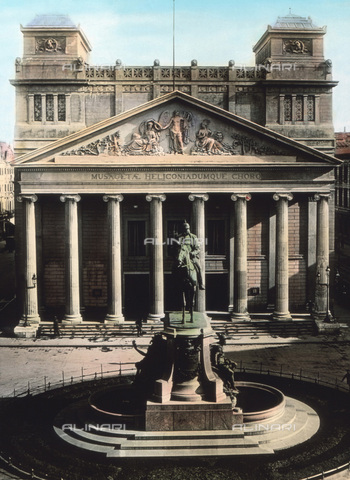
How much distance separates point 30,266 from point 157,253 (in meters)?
9.37

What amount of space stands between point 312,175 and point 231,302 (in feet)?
38.3

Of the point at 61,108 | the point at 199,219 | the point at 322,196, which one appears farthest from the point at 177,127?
the point at 322,196

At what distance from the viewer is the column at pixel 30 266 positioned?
47.8 metres

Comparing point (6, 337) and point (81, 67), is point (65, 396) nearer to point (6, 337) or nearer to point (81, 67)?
point (6, 337)

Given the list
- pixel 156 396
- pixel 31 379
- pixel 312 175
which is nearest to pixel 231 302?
pixel 312 175

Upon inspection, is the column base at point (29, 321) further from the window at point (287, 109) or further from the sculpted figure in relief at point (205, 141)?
the window at point (287, 109)

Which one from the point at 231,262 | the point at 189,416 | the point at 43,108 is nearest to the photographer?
the point at 189,416

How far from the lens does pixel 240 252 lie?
1908 inches

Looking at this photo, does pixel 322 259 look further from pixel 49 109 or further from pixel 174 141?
pixel 49 109

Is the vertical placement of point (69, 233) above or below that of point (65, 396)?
above

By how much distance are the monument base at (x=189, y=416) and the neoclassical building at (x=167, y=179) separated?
850 inches

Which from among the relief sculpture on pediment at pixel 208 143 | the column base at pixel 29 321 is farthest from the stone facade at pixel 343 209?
the column base at pixel 29 321

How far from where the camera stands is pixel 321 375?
37562 mm

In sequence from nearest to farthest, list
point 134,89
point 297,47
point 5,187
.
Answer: point 134,89
point 297,47
point 5,187
